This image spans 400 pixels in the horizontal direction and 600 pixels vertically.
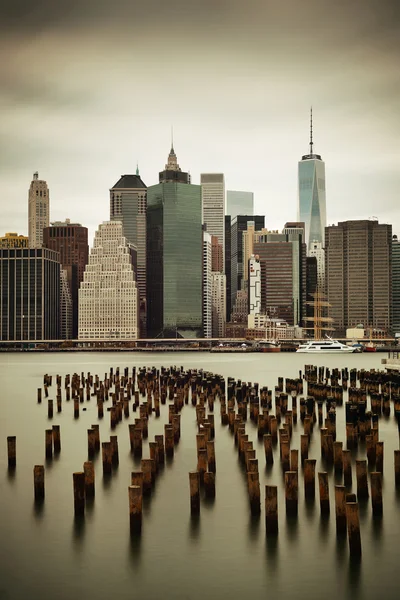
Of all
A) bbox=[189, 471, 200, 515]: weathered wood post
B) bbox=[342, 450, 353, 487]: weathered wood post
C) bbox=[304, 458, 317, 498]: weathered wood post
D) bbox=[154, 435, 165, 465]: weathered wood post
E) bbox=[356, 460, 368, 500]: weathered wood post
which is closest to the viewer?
bbox=[189, 471, 200, 515]: weathered wood post

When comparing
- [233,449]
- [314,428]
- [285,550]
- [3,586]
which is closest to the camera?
[3,586]

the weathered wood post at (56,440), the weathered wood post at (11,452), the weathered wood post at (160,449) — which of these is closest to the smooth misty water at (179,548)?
the weathered wood post at (160,449)

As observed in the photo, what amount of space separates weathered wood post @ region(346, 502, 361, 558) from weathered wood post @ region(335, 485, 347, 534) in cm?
83

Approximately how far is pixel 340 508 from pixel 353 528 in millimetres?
1217

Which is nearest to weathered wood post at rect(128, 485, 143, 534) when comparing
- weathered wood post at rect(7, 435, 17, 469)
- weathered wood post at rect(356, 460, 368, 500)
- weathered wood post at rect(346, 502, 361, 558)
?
weathered wood post at rect(346, 502, 361, 558)

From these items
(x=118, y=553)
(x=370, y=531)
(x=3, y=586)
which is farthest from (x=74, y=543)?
(x=370, y=531)

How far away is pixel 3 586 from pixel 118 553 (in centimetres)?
354

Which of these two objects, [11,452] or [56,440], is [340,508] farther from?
[56,440]

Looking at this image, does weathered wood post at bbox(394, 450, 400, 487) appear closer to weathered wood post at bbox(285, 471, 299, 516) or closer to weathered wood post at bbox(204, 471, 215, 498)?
weathered wood post at bbox(285, 471, 299, 516)

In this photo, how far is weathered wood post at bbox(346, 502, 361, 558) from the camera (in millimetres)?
21070

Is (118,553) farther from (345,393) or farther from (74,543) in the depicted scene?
(345,393)

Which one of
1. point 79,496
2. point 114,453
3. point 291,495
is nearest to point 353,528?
point 291,495

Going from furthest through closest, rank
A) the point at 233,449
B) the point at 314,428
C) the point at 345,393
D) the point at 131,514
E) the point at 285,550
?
the point at 345,393
the point at 314,428
the point at 233,449
the point at 131,514
the point at 285,550

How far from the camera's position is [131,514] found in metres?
24.8
